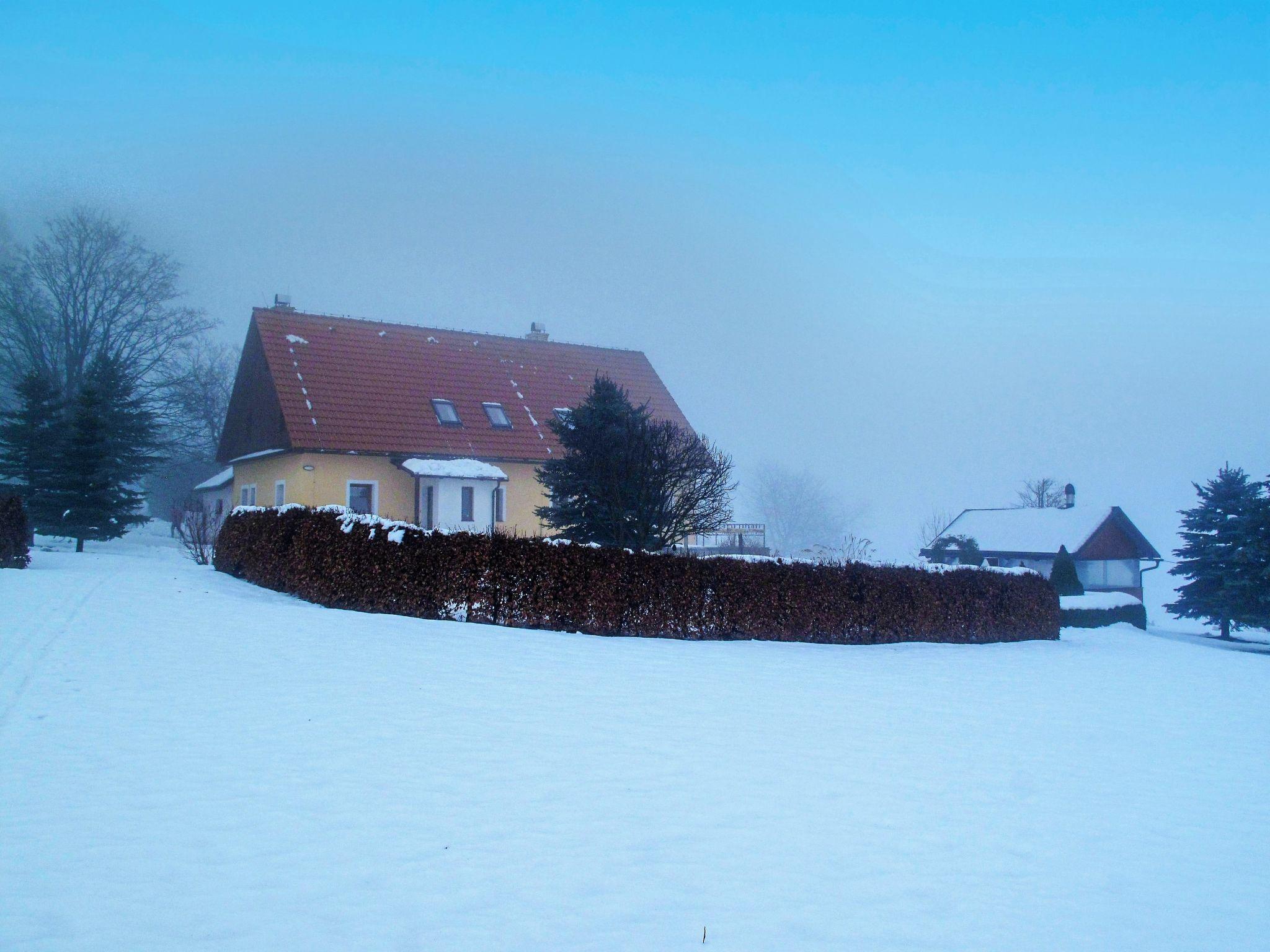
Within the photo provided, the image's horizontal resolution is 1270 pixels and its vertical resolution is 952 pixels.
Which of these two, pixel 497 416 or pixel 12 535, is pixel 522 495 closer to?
pixel 497 416

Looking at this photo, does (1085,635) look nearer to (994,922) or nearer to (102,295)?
(994,922)

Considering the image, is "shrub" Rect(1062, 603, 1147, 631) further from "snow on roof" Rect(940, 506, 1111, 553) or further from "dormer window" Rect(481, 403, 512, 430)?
"dormer window" Rect(481, 403, 512, 430)

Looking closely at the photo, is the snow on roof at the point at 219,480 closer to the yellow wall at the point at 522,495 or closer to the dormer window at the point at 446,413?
the dormer window at the point at 446,413

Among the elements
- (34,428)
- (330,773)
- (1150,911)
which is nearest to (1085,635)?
(1150,911)

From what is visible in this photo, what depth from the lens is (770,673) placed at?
1102 centimetres

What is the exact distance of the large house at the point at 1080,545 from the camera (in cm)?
4259

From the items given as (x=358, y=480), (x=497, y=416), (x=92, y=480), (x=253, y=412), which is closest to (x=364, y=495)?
(x=358, y=480)

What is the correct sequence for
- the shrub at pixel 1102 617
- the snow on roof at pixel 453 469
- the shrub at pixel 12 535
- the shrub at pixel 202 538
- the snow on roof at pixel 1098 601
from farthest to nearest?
the snow on roof at pixel 1098 601 → the shrub at pixel 1102 617 → the snow on roof at pixel 453 469 → the shrub at pixel 202 538 → the shrub at pixel 12 535

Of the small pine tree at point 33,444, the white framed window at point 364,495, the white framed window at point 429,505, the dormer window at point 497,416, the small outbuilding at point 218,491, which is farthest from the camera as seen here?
the small outbuilding at point 218,491

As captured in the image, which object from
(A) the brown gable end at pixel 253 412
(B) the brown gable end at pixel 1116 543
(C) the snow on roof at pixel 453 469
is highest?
(A) the brown gable end at pixel 253 412

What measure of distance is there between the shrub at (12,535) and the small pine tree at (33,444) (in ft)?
37.6

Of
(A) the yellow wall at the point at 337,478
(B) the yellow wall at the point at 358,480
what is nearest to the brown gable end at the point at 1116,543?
(B) the yellow wall at the point at 358,480

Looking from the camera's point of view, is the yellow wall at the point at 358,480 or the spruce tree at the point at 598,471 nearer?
the spruce tree at the point at 598,471

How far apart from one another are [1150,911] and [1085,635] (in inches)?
718
